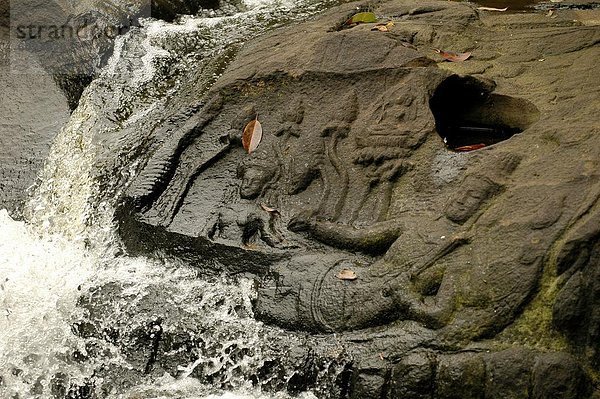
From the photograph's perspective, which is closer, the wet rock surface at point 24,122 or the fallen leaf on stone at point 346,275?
the fallen leaf on stone at point 346,275

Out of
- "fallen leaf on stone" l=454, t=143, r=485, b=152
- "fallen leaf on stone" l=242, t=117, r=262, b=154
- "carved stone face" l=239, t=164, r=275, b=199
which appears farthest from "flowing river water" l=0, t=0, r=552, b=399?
"fallen leaf on stone" l=454, t=143, r=485, b=152

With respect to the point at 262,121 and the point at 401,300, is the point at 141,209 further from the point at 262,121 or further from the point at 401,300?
the point at 401,300

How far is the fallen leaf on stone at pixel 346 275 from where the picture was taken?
287 centimetres

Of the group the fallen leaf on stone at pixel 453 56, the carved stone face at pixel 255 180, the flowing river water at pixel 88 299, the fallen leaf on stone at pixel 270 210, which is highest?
the fallen leaf on stone at pixel 453 56

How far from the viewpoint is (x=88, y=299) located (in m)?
3.22

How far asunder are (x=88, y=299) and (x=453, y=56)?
2386 mm

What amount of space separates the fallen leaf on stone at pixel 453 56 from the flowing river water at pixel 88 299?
1465 millimetres

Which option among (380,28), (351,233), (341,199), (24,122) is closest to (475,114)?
(380,28)

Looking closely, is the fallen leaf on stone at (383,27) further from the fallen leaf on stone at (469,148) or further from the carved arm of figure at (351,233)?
the carved arm of figure at (351,233)

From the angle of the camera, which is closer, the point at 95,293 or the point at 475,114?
the point at 95,293

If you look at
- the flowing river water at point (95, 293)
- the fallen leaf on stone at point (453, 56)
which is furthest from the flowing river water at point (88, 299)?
the fallen leaf on stone at point (453, 56)

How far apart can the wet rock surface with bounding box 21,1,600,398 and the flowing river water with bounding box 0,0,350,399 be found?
81mm

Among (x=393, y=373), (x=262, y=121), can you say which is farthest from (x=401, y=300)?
(x=262, y=121)

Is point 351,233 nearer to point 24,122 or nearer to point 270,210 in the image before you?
point 270,210
